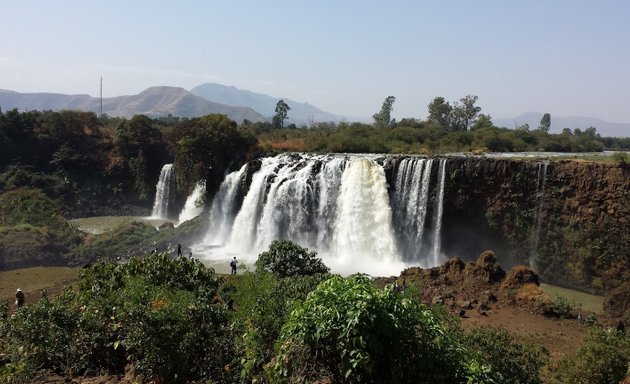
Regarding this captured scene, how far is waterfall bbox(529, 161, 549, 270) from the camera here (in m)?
24.4

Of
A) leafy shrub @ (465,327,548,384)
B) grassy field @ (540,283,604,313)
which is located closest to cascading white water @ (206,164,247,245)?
grassy field @ (540,283,604,313)

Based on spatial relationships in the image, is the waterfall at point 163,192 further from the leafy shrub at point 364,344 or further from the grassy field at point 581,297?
the leafy shrub at point 364,344

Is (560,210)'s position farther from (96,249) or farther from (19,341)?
(96,249)

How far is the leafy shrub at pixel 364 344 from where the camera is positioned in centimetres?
498

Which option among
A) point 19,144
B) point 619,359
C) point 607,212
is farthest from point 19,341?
point 19,144

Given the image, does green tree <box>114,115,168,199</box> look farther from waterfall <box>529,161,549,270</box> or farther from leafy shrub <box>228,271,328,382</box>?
leafy shrub <box>228,271,328,382</box>

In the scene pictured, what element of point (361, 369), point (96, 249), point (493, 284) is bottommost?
point (96, 249)

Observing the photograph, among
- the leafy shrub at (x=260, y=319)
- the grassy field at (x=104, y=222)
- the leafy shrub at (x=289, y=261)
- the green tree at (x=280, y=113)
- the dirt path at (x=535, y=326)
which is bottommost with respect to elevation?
the grassy field at (x=104, y=222)

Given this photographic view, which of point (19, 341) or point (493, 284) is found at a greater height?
point (19, 341)

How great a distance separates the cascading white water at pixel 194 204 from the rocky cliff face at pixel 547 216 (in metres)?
18.5

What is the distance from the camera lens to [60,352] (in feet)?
26.8

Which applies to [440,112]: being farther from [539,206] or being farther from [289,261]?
[289,261]

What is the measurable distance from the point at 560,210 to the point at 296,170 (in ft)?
48.2

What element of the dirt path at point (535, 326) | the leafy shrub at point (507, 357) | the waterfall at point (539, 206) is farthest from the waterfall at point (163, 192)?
the leafy shrub at point (507, 357)
